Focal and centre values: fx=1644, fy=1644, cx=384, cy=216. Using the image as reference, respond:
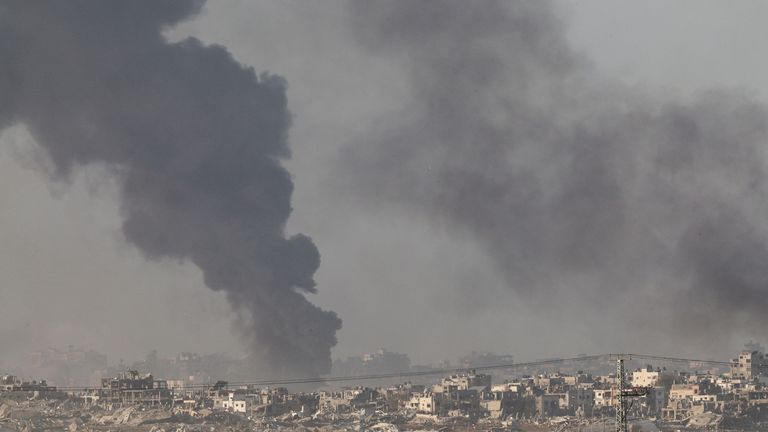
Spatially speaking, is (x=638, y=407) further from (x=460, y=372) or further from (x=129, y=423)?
(x=460, y=372)

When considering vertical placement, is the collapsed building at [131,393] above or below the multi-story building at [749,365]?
below

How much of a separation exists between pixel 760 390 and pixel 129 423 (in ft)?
152

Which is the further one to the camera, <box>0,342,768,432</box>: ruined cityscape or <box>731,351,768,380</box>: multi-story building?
<box>731,351,768,380</box>: multi-story building

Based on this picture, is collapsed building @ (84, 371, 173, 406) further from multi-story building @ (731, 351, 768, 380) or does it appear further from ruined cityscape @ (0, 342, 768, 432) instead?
multi-story building @ (731, 351, 768, 380)

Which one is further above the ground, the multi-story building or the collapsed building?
the multi-story building

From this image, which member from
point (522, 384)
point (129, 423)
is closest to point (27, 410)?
point (129, 423)

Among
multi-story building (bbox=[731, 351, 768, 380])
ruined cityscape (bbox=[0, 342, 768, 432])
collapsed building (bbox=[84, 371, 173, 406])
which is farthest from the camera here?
multi-story building (bbox=[731, 351, 768, 380])

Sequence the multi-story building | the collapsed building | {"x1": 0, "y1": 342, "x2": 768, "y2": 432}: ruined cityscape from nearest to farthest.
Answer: {"x1": 0, "y1": 342, "x2": 768, "y2": 432}: ruined cityscape → the collapsed building → the multi-story building

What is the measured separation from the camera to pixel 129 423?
380ft

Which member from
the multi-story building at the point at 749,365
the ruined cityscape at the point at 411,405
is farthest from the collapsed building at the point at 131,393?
the multi-story building at the point at 749,365

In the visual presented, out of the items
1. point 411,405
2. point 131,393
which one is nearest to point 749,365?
point 411,405

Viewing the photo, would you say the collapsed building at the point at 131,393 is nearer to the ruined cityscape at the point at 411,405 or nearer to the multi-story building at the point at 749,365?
the ruined cityscape at the point at 411,405

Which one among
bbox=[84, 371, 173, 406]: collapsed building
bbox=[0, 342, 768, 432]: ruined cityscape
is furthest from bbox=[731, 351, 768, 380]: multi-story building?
bbox=[84, 371, 173, 406]: collapsed building

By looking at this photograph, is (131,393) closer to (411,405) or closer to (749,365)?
(411,405)
